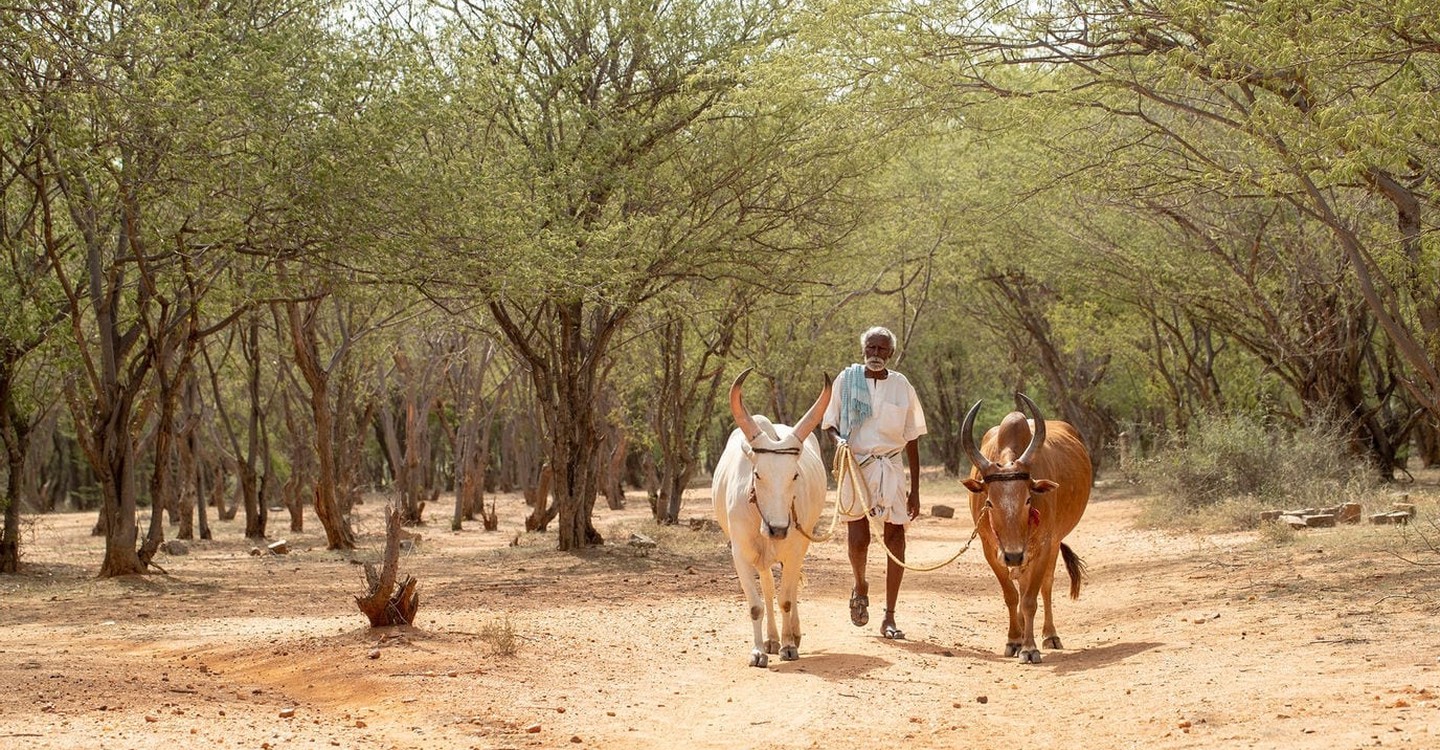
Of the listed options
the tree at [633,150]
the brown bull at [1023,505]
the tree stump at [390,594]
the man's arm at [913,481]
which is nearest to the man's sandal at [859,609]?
the man's arm at [913,481]

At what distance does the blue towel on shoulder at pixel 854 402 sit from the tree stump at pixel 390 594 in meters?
3.30

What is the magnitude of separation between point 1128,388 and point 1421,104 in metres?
39.9

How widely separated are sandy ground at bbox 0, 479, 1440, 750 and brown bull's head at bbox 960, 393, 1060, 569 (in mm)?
882

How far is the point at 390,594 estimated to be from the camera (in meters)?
10.2

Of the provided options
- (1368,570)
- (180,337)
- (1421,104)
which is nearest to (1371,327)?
(1368,570)

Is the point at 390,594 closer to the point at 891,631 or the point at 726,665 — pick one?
the point at 726,665

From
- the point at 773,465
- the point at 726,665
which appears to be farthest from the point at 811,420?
the point at 726,665

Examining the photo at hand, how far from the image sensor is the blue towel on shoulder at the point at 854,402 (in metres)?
10.6

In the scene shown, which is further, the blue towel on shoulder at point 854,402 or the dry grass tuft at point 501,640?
the blue towel on shoulder at point 854,402

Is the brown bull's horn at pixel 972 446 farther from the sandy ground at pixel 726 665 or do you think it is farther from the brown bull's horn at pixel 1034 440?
the sandy ground at pixel 726 665

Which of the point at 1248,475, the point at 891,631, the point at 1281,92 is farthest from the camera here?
the point at 1248,475

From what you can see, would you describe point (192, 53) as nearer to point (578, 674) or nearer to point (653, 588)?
point (653, 588)

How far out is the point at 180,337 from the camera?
18.1 meters

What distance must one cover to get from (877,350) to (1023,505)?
1.69m
